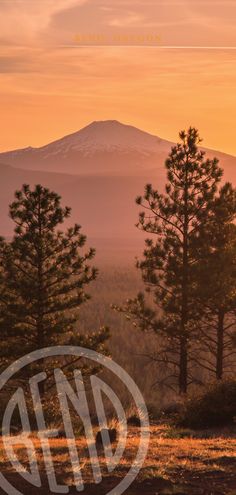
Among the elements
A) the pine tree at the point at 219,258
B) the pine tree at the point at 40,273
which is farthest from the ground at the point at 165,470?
the pine tree at the point at 219,258

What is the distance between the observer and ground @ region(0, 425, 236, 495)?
10.6 meters

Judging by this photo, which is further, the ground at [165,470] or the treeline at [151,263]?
the treeline at [151,263]

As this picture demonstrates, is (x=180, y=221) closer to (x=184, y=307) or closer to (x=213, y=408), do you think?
(x=184, y=307)

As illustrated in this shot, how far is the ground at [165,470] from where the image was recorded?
1065cm

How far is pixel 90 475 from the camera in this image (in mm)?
11516

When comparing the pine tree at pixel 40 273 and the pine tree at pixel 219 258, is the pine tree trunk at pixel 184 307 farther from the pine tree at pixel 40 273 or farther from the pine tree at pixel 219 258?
the pine tree at pixel 40 273

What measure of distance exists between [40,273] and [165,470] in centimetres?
1517

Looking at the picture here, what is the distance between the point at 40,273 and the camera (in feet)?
86.8

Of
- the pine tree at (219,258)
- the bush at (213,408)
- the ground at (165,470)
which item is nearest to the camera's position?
the ground at (165,470)

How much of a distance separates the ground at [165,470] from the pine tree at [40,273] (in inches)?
430

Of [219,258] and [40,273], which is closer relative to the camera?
[40,273]

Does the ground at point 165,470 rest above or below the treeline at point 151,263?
below

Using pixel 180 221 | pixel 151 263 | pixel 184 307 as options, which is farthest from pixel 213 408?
pixel 180 221

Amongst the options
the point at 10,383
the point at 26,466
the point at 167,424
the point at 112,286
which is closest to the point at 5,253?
the point at 10,383
